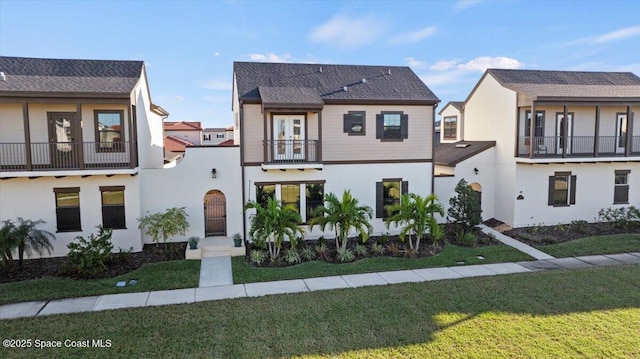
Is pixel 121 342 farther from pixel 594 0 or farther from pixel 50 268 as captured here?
pixel 594 0

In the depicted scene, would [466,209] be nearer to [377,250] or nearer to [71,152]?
[377,250]

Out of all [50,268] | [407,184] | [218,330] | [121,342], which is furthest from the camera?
[407,184]

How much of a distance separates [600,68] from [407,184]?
13.8 meters

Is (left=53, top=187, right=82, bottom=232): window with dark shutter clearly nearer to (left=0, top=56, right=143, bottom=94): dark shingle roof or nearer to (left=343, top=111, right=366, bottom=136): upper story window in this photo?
(left=0, top=56, right=143, bottom=94): dark shingle roof

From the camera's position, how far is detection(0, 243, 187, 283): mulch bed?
38.6 feet

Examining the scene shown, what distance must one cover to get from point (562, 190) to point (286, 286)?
1440 centimetres

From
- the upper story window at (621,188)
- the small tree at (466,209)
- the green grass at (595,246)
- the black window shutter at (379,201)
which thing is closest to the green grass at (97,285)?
the black window shutter at (379,201)

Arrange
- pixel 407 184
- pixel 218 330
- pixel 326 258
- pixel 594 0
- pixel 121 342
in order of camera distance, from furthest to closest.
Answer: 1. pixel 407 184
2. pixel 594 0
3. pixel 326 258
4. pixel 218 330
5. pixel 121 342

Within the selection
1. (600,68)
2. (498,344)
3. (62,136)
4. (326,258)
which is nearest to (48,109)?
(62,136)

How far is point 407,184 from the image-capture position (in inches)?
658

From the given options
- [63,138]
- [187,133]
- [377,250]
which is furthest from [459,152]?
[187,133]

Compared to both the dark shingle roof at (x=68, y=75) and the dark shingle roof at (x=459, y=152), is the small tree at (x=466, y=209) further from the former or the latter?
the dark shingle roof at (x=68, y=75)

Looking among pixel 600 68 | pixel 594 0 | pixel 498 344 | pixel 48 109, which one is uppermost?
pixel 594 0

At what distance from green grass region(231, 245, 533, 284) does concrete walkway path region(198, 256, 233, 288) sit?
21 cm
